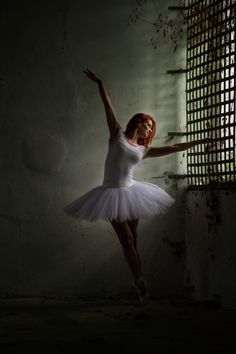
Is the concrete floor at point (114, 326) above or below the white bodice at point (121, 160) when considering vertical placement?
below

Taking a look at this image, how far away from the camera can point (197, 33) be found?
572cm

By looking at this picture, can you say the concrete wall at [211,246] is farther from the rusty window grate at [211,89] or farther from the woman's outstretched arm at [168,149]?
the woman's outstretched arm at [168,149]

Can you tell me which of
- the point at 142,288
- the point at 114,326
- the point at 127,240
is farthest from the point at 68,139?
the point at 114,326

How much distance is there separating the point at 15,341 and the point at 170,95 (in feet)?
9.77

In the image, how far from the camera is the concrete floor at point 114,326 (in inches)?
146

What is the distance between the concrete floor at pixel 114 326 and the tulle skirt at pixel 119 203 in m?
0.78

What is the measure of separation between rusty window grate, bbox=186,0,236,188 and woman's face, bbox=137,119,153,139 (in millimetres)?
564

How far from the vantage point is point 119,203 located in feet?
16.5

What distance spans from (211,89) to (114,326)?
2.28 m

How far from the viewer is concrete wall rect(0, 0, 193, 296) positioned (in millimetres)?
5605

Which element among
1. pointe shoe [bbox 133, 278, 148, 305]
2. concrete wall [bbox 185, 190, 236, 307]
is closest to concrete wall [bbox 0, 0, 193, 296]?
concrete wall [bbox 185, 190, 236, 307]

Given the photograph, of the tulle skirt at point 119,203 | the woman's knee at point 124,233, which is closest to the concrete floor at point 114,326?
the woman's knee at point 124,233

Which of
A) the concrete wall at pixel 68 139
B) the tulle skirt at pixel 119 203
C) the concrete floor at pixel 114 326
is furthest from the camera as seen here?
the concrete wall at pixel 68 139

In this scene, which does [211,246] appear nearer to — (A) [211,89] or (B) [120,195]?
(B) [120,195]
